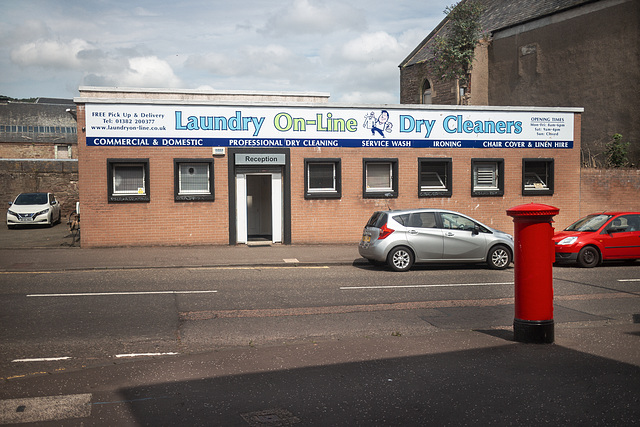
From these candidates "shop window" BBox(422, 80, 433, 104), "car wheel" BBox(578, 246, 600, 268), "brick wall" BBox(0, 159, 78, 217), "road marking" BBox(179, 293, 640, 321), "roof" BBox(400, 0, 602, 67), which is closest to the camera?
"road marking" BBox(179, 293, 640, 321)

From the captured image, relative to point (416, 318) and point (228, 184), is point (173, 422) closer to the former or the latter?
point (416, 318)

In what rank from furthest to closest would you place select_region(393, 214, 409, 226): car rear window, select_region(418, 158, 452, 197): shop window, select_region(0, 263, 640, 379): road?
select_region(418, 158, 452, 197): shop window < select_region(393, 214, 409, 226): car rear window < select_region(0, 263, 640, 379): road

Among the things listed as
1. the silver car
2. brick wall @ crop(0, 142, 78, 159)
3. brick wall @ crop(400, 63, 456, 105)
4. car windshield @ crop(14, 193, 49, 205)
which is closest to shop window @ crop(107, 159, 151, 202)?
the silver car

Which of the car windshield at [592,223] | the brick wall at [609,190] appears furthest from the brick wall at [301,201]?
the car windshield at [592,223]

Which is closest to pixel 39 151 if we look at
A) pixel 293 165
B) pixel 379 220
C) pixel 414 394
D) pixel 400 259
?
pixel 293 165

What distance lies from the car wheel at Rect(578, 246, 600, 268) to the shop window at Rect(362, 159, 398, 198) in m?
6.61

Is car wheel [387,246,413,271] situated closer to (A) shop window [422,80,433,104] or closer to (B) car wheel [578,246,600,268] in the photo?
(B) car wheel [578,246,600,268]

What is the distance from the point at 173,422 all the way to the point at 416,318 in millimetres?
5019

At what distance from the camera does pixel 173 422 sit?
4727mm

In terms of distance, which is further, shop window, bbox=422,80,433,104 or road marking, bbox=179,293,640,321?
shop window, bbox=422,80,433,104

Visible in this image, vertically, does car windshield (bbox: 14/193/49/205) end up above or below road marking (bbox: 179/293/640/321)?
above

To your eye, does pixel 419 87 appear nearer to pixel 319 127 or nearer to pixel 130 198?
pixel 319 127

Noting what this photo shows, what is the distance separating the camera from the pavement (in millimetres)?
4848

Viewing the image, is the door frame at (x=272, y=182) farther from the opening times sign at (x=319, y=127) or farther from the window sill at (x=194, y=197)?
the window sill at (x=194, y=197)
